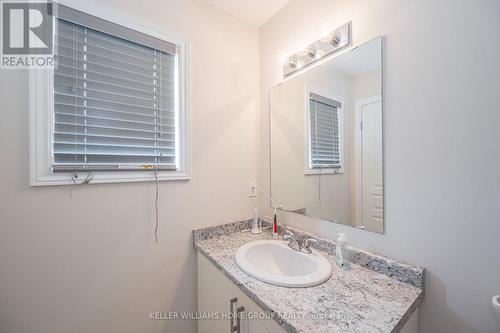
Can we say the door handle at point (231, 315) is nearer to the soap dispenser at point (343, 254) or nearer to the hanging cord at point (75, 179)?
the soap dispenser at point (343, 254)

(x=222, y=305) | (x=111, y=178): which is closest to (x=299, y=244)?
(x=222, y=305)

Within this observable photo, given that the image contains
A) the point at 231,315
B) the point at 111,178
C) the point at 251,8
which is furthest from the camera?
the point at 251,8

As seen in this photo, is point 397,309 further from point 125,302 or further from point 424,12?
point 125,302

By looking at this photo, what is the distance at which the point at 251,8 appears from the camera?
1.47 m

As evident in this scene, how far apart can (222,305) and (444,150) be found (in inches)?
47.1

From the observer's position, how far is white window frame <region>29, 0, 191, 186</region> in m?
0.91

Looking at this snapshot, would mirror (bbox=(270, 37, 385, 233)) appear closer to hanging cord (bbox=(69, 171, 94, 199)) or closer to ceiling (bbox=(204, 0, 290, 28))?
ceiling (bbox=(204, 0, 290, 28))

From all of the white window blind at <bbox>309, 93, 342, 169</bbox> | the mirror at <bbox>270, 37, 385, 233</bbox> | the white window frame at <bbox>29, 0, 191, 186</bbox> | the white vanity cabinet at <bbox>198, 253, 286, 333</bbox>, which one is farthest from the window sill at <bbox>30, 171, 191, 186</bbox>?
the white window blind at <bbox>309, 93, 342, 169</bbox>

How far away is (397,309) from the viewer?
716 mm

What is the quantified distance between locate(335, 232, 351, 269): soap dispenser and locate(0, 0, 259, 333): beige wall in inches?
29.3

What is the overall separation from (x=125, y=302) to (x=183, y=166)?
2.65 ft

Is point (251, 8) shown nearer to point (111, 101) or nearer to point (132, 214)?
point (111, 101)

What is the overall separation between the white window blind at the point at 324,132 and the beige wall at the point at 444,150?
28 cm

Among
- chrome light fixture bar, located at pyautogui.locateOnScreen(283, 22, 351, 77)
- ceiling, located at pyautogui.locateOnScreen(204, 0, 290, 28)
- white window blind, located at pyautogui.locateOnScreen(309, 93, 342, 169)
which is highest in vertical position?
ceiling, located at pyautogui.locateOnScreen(204, 0, 290, 28)
